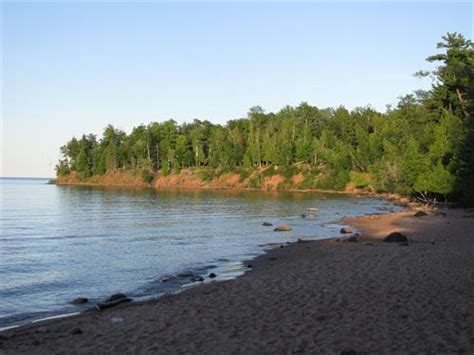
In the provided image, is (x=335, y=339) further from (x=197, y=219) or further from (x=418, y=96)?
(x=418, y=96)

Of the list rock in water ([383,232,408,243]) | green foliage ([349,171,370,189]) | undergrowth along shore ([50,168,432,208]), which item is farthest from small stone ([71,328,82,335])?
green foliage ([349,171,370,189])

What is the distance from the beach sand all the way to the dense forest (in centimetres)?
3955

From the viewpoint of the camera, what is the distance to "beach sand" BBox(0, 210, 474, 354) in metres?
12.3

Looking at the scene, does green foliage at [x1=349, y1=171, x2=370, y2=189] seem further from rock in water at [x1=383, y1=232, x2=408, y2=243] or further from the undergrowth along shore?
rock in water at [x1=383, y1=232, x2=408, y2=243]

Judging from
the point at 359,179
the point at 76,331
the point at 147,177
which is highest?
the point at 147,177

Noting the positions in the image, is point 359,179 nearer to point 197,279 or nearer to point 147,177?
point 147,177

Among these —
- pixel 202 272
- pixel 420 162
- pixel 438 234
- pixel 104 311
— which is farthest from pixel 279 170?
pixel 104 311

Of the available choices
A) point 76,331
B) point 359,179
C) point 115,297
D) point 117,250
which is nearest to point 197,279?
point 115,297

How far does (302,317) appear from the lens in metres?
14.8

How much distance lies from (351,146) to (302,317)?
5350 inches

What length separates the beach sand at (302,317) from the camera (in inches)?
483

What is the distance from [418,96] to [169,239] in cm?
10194

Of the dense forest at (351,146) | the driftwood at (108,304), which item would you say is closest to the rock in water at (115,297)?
the driftwood at (108,304)

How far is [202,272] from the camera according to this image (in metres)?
27.6
